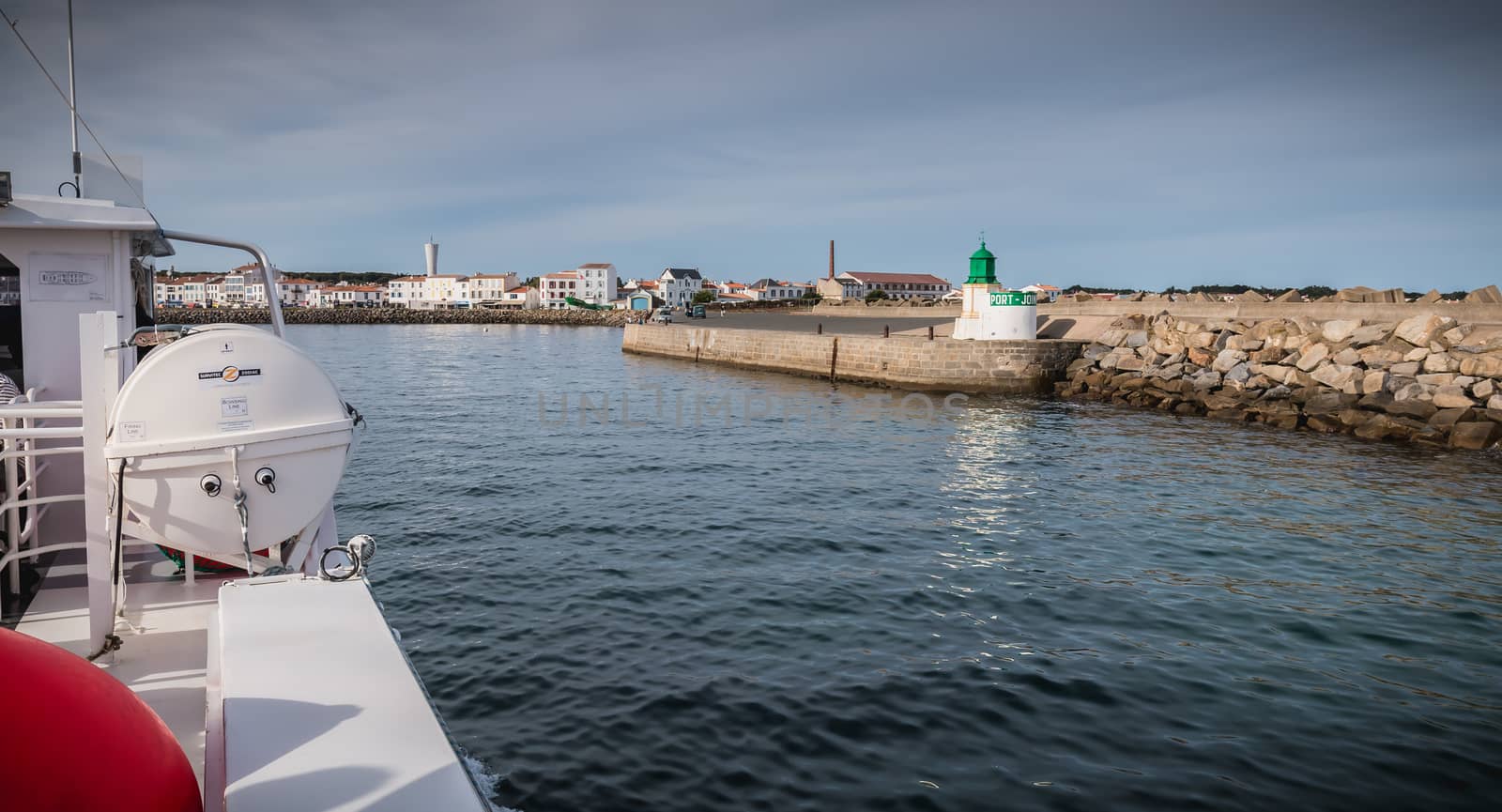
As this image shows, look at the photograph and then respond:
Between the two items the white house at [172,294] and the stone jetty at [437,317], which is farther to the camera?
the white house at [172,294]

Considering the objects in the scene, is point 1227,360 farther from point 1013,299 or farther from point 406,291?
point 406,291

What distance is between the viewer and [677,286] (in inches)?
5507

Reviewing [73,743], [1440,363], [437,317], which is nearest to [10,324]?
[73,743]

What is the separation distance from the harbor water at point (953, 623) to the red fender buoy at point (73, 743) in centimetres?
324

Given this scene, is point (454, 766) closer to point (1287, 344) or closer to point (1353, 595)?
point (1353, 595)

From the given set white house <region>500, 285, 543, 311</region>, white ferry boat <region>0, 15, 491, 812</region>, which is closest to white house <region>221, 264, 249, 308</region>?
white house <region>500, 285, 543, 311</region>

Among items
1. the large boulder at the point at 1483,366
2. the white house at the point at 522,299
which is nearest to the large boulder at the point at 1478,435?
the large boulder at the point at 1483,366

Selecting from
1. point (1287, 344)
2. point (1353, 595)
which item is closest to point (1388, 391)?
point (1287, 344)

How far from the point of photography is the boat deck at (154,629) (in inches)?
157

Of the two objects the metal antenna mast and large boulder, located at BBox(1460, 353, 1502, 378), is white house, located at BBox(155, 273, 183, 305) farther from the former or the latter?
large boulder, located at BBox(1460, 353, 1502, 378)

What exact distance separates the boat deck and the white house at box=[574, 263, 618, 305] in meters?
136

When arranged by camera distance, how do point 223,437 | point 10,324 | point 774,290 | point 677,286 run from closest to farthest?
1. point 223,437
2. point 10,324
3. point 677,286
4. point 774,290

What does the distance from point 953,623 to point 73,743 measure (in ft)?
23.2

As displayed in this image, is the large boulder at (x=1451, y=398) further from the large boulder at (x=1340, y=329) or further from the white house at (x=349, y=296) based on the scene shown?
the white house at (x=349, y=296)
